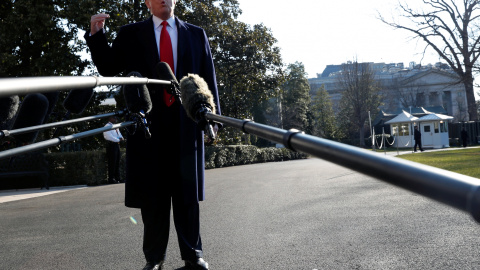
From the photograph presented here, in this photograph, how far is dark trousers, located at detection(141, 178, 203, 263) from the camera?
129 inches

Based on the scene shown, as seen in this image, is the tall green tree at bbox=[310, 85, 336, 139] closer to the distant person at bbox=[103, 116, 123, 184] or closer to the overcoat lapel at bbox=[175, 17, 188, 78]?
the distant person at bbox=[103, 116, 123, 184]

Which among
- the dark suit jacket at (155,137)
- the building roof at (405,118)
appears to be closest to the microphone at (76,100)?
the dark suit jacket at (155,137)

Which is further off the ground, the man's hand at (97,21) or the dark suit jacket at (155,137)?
the man's hand at (97,21)

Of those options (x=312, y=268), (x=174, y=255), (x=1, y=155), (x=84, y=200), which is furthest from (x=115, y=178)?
(x=1, y=155)

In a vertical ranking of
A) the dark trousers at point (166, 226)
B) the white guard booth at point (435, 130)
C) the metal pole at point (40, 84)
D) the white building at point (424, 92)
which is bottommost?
the white guard booth at point (435, 130)

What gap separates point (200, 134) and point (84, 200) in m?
7.19

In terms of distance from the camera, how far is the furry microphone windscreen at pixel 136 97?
2736 millimetres

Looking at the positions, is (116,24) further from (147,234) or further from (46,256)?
(147,234)

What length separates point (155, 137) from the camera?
3.29m

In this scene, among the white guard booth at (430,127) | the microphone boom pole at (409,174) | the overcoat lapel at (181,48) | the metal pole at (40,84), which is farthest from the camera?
the white guard booth at (430,127)

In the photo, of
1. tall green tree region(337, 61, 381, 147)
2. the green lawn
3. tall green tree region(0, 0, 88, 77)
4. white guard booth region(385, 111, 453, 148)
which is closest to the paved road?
the green lawn

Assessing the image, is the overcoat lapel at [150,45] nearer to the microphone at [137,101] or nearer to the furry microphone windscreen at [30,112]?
the microphone at [137,101]

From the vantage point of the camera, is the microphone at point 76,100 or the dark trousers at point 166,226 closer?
the microphone at point 76,100

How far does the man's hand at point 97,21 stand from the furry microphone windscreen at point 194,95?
0.65 meters
